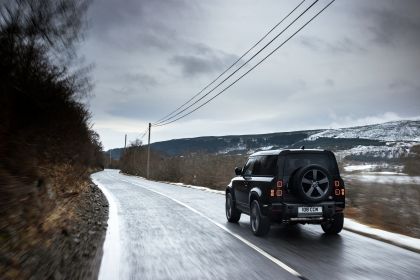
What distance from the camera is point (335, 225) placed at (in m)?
10.4

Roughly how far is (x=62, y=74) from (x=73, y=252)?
21.0 feet

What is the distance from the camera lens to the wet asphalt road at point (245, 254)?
6527mm

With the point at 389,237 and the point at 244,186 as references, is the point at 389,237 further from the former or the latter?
the point at 244,186

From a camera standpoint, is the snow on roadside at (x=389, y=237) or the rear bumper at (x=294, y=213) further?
the rear bumper at (x=294, y=213)

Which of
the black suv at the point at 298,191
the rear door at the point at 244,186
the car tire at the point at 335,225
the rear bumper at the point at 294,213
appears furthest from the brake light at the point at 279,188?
the rear door at the point at 244,186

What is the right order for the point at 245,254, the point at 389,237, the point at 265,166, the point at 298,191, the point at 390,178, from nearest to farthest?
the point at 245,254 < the point at 298,191 < the point at 389,237 < the point at 265,166 < the point at 390,178

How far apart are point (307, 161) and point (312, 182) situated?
0.58 metres

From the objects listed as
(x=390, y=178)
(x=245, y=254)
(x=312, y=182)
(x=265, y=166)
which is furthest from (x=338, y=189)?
(x=390, y=178)

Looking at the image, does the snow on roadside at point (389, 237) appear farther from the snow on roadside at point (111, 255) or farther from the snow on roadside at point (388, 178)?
the snow on roadside at point (111, 255)

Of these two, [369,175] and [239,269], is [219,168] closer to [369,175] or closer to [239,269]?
[369,175]

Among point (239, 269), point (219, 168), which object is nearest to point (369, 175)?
point (239, 269)

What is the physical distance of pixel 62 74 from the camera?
12703 millimetres

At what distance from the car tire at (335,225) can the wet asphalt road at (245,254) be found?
26 centimetres

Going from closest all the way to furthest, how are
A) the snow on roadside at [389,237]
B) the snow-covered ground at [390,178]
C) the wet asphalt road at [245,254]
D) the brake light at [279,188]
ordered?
1. the wet asphalt road at [245,254]
2. the snow on roadside at [389,237]
3. the brake light at [279,188]
4. the snow-covered ground at [390,178]
